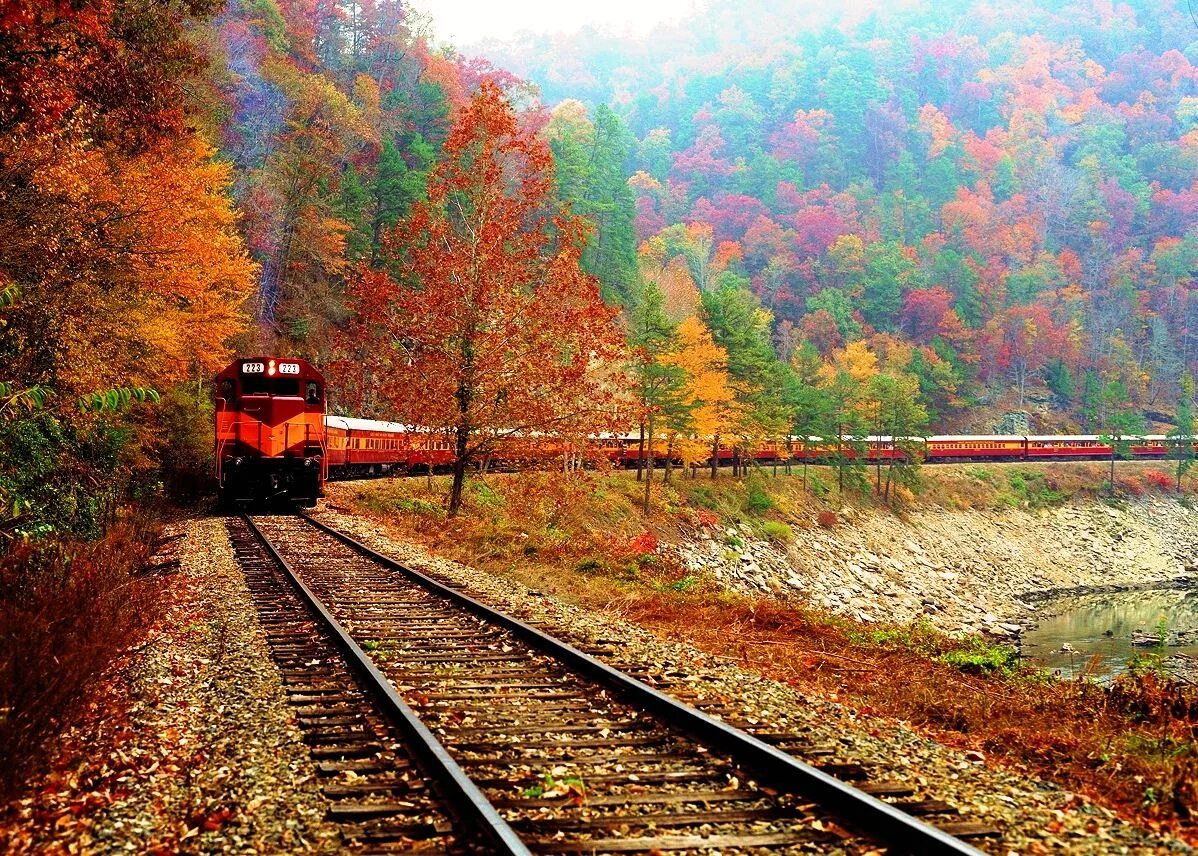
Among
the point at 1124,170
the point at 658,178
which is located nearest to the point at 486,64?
the point at 658,178

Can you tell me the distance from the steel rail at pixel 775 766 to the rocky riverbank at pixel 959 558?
22362 mm

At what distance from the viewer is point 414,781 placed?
5230 mm

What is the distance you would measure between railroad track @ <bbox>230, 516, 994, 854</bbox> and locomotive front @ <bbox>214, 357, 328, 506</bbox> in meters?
14.7

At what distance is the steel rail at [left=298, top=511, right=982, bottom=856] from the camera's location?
429cm

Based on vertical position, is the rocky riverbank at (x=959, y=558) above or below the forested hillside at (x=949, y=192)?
below

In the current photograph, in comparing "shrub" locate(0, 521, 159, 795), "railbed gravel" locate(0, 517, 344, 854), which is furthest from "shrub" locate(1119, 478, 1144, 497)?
"railbed gravel" locate(0, 517, 344, 854)

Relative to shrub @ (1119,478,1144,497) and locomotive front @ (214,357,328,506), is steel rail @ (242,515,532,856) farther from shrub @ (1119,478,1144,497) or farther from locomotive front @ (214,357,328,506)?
shrub @ (1119,478,1144,497)

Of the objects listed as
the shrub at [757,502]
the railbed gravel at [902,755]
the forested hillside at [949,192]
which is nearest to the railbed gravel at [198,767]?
the railbed gravel at [902,755]

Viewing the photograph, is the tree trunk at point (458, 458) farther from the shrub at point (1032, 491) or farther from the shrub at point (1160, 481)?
the shrub at point (1160, 481)

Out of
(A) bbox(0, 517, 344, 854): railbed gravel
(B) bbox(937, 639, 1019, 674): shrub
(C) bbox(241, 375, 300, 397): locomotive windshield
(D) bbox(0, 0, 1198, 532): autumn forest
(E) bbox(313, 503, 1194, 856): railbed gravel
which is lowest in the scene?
(B) bbox(937, 639, 1019, 674): shrub

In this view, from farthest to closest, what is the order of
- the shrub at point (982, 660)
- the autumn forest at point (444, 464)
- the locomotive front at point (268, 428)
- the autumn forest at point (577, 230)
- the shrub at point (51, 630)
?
the locomotive front at point (268, 428) < the autumn forest at point (577, 230) < the shrub at point (982, 660) < the autumn forest at point (444, 464) < the shrub at point (51, 630)

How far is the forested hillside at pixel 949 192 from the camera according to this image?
102 metres

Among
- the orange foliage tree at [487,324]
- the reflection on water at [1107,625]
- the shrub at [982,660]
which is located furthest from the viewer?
the reflection on water at [1107,625]

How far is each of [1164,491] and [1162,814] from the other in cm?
7820
